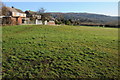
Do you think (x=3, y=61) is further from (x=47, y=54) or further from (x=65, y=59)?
(x=65, y=59)

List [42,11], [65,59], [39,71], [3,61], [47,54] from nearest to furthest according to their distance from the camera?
[39,71]
[3,61]
[65,59]
[47,54]
[42,11]

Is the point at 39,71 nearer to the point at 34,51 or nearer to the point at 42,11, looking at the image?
the point at 34,51

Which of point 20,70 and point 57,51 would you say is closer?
point 20,70

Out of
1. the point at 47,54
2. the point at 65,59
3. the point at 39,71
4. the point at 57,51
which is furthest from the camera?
the point at 57,51

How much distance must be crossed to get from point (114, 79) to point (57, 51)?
3.16 metres

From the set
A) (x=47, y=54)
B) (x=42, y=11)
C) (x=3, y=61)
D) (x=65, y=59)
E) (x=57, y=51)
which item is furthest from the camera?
(x=42, y=11)

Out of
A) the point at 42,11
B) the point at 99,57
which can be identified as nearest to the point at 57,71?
the point at 99,57

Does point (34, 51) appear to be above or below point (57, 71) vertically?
above

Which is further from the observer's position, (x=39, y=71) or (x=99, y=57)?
(x=99, y=57)

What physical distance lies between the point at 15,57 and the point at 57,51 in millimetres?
2177

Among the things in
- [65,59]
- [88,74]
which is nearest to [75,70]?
[88,74]

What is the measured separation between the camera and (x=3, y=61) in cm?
588

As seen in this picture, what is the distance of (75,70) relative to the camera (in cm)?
552

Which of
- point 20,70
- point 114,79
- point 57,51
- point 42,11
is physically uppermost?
point 42,11
